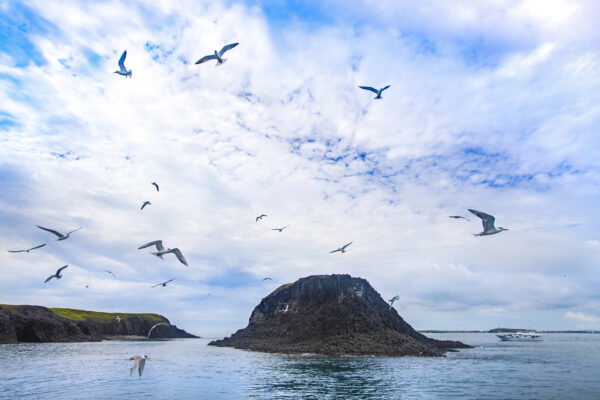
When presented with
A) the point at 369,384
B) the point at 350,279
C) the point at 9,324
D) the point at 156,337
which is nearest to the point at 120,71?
the point at 369,384

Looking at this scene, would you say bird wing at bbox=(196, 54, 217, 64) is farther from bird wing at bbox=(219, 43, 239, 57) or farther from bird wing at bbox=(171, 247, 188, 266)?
bird wing at bbox=(171, 247, 188, 266)

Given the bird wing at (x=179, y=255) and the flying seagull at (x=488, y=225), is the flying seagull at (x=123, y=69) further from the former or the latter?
the flying seagull at (x=488, y=225)

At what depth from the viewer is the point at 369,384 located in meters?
37.7

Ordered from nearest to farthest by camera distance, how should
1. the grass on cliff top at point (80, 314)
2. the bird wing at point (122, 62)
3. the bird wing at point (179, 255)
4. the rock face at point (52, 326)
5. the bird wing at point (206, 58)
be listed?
1. the bird wing at point (206, 58)
2. the bird wing at point (179, 255)
3. the bird wing at point (122, 62)
4. the rock face at point (52, 326)
5. the grass on cliff top at point (80, 314)

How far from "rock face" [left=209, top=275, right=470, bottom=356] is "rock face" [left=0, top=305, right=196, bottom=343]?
4714cm

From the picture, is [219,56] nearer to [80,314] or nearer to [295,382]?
→ [295,382]

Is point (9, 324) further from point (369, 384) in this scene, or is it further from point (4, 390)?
point (369, 384)

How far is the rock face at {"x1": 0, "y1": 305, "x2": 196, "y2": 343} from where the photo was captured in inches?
4000

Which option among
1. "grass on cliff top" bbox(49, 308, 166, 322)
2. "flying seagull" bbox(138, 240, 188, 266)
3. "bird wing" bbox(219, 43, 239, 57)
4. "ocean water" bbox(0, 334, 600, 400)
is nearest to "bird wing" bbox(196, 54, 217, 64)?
"bird wing" bbox(219, 43, 239, 57)

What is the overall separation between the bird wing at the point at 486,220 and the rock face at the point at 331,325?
6054 cm

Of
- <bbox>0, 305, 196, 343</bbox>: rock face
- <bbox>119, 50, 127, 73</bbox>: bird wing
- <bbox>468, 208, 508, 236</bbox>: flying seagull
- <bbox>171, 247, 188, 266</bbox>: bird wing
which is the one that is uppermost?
<bbox>119, 50, 127, 73</bbox>: bird wing

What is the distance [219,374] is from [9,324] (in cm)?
8322

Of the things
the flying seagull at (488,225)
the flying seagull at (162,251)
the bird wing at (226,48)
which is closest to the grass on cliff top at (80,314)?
the flying seagull at (162,251)

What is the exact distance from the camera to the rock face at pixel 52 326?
10161cm
